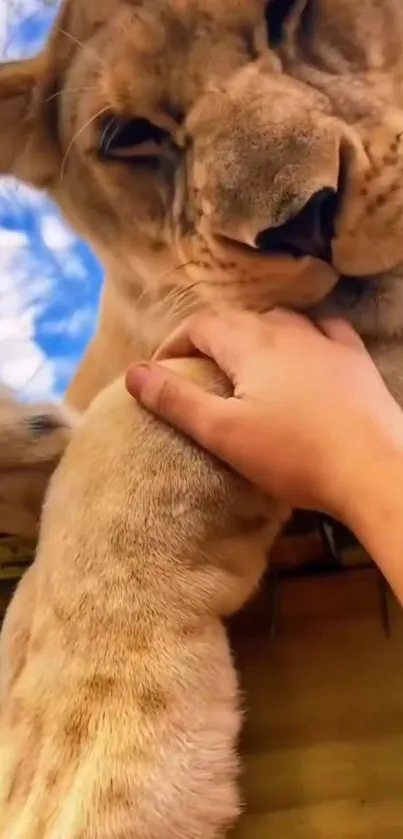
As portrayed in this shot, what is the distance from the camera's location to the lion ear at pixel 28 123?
1143 mm

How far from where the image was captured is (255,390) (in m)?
0.88

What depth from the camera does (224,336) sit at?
0.92 meters

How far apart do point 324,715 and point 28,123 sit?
2.25ft

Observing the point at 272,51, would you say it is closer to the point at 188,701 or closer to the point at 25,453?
the point at 25,453

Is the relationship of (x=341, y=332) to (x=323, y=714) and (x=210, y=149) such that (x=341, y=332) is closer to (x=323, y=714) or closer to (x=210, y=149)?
(x=210, y=149)

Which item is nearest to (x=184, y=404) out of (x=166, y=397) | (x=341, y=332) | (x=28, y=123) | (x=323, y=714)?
(x=166, y=397)

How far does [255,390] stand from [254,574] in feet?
0.49

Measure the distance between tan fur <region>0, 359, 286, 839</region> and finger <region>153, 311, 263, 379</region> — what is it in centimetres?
9

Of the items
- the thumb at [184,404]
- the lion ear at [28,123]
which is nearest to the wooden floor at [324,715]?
the thumb at [184,404]

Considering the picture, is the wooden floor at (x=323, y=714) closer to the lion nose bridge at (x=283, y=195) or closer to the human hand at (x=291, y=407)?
the human hand at (x=291, y=407)

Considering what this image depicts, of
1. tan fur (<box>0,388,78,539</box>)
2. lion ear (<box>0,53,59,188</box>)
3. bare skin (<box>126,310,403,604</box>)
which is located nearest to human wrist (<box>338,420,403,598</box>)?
bare skin (<box>126,310,403,604</box>)

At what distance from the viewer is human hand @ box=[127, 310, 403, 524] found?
Answer: 0.83 meters

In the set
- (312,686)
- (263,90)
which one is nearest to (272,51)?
(263,90)

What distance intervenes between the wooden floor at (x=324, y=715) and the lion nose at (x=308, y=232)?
33 cm
